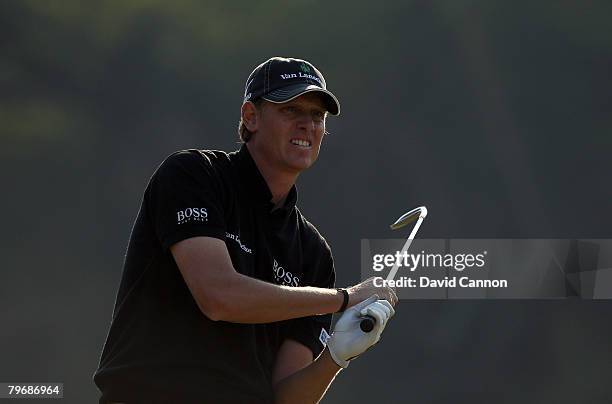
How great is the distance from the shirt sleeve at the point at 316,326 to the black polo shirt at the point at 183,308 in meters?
0.19

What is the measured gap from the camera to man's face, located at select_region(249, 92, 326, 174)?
2484mm

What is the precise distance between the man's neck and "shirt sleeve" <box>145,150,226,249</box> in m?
0.21

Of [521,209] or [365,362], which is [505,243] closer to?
[521,209]

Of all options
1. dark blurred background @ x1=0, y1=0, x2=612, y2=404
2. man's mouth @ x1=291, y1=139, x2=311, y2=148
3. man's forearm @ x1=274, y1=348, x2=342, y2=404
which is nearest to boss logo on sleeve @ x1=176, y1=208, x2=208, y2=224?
man's mouth @ x1=291, y1=139, x2=311, y2=148

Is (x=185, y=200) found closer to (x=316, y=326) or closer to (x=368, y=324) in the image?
(x=368, y=324)

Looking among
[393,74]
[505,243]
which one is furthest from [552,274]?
[393,74]

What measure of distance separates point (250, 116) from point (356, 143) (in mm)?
3461

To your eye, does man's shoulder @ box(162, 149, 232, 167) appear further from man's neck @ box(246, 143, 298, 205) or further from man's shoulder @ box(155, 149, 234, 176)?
man's neck @ box(246, 143, 298, 205)

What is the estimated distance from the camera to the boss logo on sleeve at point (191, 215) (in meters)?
2.19

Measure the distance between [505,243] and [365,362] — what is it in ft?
3.84

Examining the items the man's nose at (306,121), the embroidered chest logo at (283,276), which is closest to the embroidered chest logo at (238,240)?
the embroidered chest logo at (283,276)

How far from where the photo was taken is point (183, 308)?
2.23m

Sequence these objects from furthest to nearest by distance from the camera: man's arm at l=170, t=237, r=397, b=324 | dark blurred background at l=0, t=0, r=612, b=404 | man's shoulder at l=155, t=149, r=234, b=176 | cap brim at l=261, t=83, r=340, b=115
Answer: dark blurred background at l=0, t=0, r=612, b=404 < cap brim at l=261, t=83, r=340, b=115 < man's shoulder at l=155, t=149, r=234, b=176 < man's arm at l=170, t=237, r=397, b=324

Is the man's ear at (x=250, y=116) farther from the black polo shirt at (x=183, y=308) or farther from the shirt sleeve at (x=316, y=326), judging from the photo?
the shirt sleeve at (x=316, y=326)
